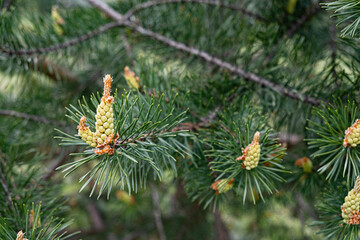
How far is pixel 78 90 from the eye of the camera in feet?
3.23

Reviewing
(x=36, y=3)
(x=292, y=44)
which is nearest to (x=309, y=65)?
(x=292, y=44)

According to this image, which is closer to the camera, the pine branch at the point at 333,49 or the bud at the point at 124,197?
the pine branch at the point at 333,49

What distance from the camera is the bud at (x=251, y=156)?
0.44m

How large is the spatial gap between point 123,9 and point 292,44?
1.52ft

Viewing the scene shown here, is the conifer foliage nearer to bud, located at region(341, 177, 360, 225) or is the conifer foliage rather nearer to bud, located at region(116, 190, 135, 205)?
bud, located at region(341, 177, 360, 225)

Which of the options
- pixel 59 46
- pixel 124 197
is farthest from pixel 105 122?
pixel 124 197

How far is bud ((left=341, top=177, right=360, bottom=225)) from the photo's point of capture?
17.0 inches

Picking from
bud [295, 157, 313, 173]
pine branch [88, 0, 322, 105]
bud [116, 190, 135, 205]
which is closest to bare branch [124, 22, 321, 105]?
pine branch [88, 0, 322, 105]

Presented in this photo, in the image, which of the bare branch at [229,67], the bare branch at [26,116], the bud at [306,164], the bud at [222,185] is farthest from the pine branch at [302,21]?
the bare branch at [26,116]

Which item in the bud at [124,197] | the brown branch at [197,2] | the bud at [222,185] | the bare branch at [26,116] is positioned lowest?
the bud at [222,185]

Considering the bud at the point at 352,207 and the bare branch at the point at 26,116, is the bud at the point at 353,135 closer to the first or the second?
the bud at the point at 352,207

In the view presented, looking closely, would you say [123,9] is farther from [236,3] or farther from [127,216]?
[127,216]

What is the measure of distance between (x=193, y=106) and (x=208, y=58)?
16 centimetres

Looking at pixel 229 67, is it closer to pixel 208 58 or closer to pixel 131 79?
pixel 208 58
